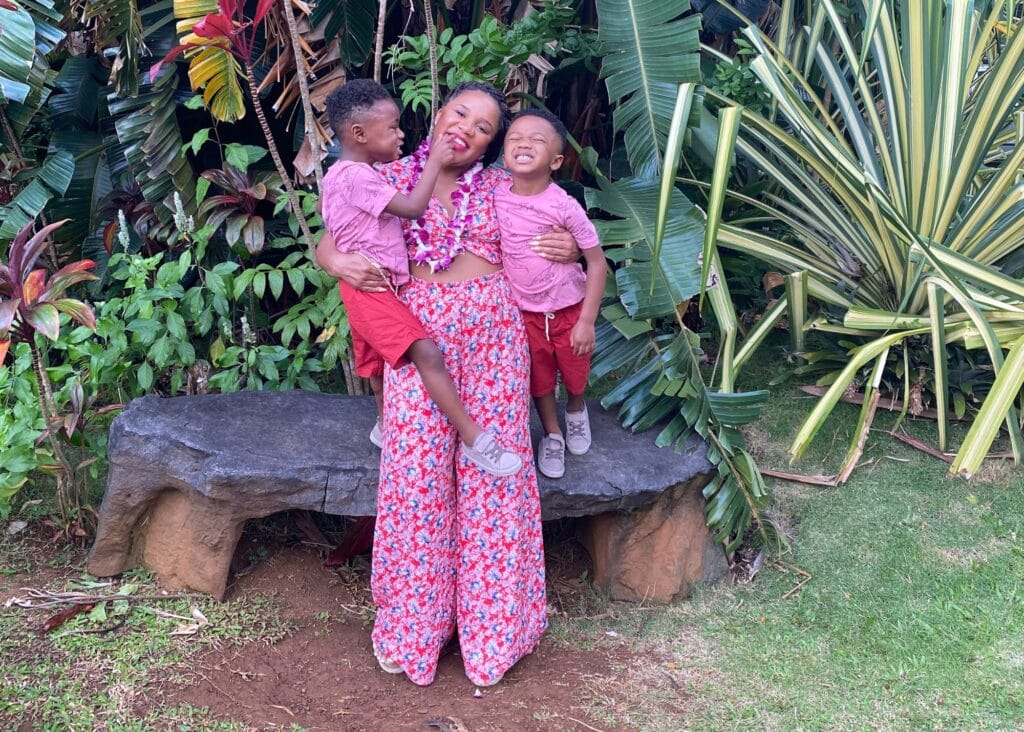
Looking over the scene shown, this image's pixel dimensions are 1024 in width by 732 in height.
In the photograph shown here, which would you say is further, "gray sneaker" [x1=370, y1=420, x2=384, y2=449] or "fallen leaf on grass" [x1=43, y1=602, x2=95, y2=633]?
"gray sneaker" [x1=370, y1=420, x2=384, y2=449]

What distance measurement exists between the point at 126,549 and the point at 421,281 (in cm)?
152

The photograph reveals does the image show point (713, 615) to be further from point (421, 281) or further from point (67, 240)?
point (67, 240)

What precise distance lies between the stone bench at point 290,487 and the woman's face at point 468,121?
1090 millimetres

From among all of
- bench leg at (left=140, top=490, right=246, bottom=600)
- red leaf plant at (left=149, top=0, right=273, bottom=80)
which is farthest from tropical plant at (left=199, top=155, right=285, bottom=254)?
bench leg at (left=140, top=490, right=246, bottom=600)

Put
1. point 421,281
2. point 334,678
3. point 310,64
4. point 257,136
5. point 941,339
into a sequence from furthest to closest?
point 257,136 → point 310,64 → point 941,339 → point 334,678 → point 421,281

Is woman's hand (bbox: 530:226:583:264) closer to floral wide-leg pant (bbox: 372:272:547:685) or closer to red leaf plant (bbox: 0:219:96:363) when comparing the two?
floral wide-leg pant (bbox: 372:272:547:685)

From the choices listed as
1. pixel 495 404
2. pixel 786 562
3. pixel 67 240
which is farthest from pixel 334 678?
pixel 67 240

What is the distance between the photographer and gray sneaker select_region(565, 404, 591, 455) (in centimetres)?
325

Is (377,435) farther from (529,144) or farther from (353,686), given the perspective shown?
(529,144)

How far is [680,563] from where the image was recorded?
3379mm

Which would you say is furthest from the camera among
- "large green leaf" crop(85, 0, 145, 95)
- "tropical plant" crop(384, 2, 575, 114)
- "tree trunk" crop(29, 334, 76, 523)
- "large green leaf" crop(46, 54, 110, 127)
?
"large green leaf" crop(46, 54, 110, 127)

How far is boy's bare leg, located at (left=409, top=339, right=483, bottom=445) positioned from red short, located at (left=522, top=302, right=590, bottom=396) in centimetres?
37

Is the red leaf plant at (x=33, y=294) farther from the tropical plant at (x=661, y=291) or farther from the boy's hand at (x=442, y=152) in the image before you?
the tropical plant at (x=661, y=291)

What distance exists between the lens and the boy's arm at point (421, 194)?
2518mm
